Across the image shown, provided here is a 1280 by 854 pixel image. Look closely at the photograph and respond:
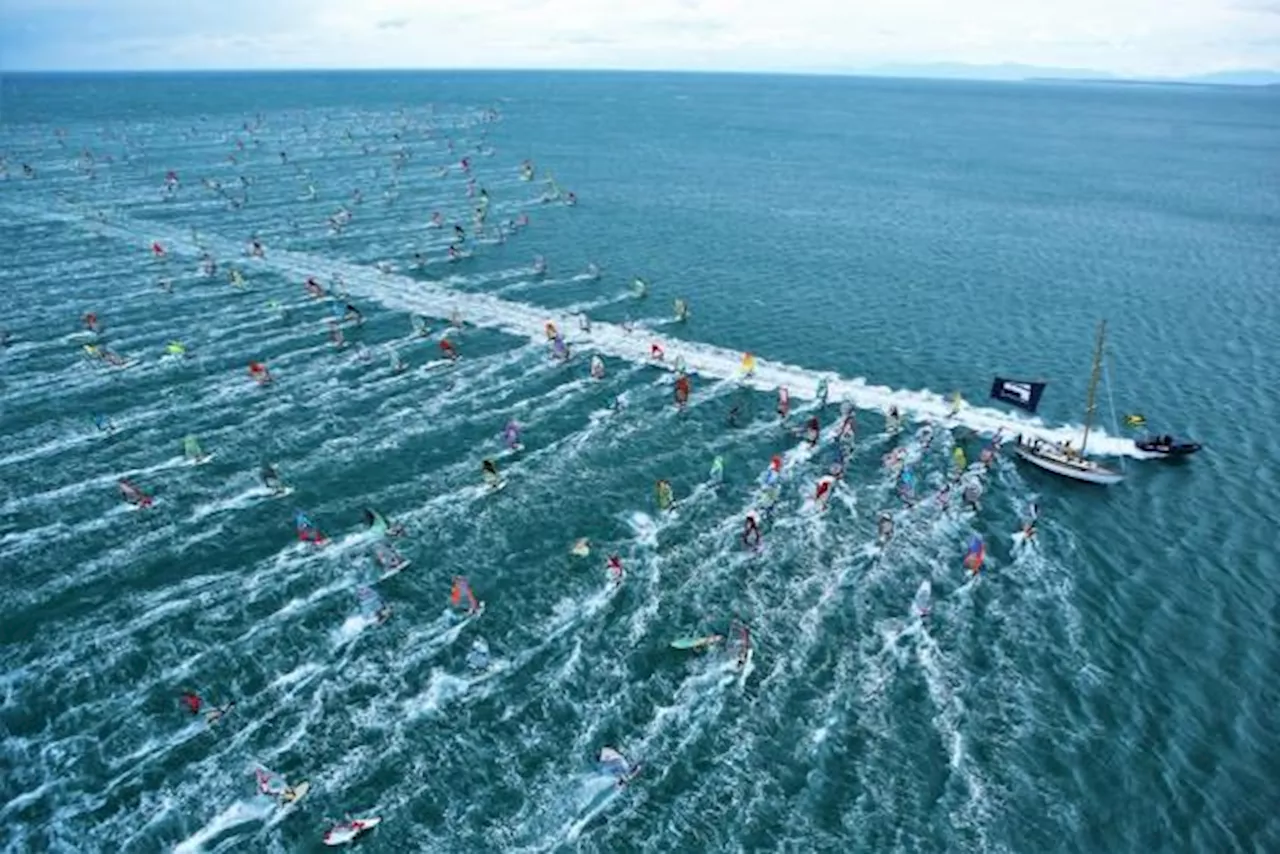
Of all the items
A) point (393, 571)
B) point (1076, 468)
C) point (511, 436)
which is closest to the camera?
point (393, 571)

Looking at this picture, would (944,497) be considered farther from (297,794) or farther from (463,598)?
(297,794)

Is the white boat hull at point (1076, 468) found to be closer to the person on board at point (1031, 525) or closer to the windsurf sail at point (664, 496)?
the person on board at point (1031, 525)

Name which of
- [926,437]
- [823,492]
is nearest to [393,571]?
[823,492]

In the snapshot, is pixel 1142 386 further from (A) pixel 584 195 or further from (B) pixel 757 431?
(A) pixel 584 195

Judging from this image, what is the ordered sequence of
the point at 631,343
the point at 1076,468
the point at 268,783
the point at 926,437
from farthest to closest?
the point at 631,343 < the point at 926,437 < the point at 1076,468 < the point at 268,783

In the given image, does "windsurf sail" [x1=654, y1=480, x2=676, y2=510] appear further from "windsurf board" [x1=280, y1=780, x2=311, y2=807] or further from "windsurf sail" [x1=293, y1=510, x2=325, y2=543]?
"windsurf board" [x1=280, y1=780, x2=311, y2=807]

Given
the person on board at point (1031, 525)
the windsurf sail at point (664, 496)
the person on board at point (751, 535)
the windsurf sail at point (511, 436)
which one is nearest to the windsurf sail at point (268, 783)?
the windsurf sail at point (664, 496)
